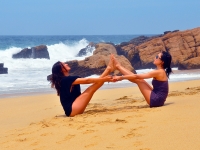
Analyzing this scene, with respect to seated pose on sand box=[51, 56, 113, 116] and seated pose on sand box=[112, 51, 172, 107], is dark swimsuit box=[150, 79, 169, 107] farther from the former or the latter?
seated pose on sand box=[51, 56, 113, 116]

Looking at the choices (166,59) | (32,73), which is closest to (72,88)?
(166,59)

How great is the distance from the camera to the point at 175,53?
25.2 meters

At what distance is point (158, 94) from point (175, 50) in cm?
A: 1881

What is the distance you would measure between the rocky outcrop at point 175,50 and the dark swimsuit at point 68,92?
678 inches

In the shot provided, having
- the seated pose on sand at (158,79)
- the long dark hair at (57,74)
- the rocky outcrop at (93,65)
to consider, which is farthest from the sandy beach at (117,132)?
the rocky outcrop at (93,65)

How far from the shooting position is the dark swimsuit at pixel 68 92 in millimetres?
6910

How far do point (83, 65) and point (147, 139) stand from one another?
1490cm

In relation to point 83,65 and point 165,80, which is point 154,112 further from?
point 83,65

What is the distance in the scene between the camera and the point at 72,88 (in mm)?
7016

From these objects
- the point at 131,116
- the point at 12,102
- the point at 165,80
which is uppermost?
the point at 165,80

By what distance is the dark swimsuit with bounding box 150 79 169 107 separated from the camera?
696 centimetres

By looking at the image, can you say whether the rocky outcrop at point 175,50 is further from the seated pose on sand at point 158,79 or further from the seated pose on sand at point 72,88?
the seated pose on sand at point 72,88

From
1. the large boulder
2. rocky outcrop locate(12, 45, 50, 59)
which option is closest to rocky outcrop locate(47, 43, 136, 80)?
the large boulder

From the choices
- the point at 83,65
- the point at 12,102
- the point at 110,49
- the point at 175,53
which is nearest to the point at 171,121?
the point at 12,102
